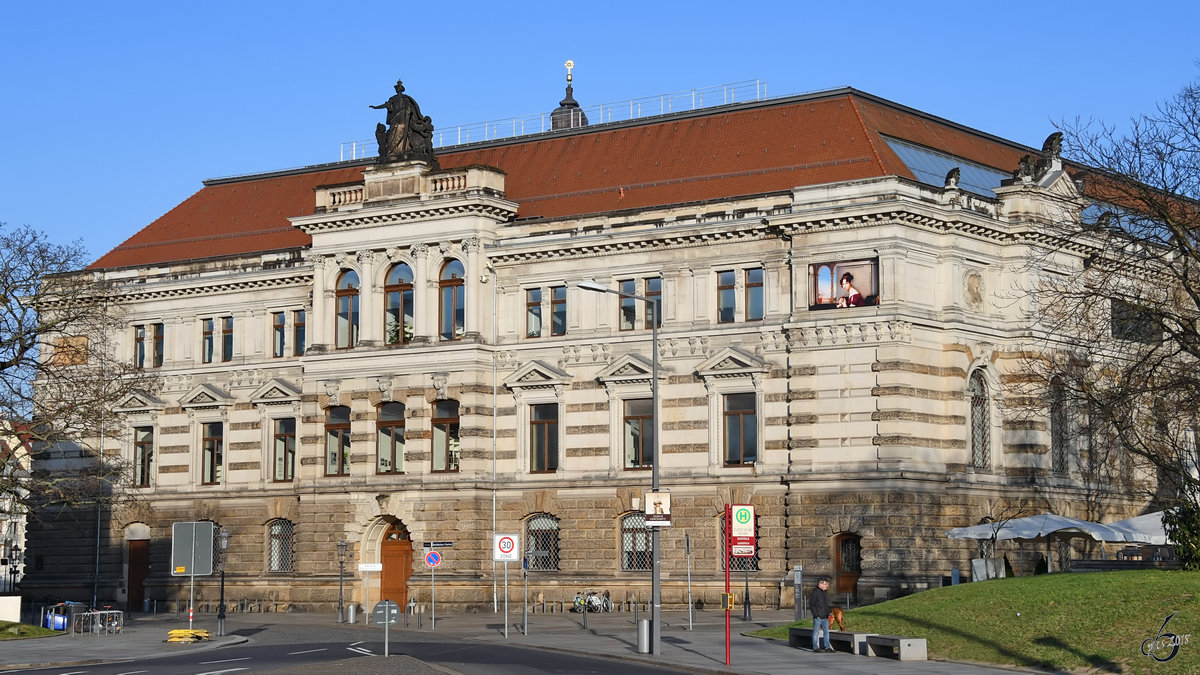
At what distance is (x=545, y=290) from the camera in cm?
7050

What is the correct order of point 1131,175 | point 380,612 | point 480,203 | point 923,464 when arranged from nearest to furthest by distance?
point 380,612
point 1131,175
point 923,464
point 480,203

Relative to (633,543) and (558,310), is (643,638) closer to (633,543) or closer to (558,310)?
(633,543)

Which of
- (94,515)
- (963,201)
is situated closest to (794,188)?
(963,201)

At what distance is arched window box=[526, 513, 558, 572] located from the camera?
6962 centimetres

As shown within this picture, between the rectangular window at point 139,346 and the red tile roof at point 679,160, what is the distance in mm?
3212

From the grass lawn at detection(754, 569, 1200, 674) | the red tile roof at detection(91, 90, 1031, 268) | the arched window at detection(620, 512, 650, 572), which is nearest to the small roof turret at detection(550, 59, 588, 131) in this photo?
the red tile roof at detection(91, 90, 1031, 268)

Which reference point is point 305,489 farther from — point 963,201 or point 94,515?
point 963,201

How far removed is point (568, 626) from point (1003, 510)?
17351mm

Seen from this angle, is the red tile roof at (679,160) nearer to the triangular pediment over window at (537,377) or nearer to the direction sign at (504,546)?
the triangular pediment over window at (537,377)

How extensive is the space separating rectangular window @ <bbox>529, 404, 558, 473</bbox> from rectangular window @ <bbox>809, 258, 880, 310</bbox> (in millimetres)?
11896

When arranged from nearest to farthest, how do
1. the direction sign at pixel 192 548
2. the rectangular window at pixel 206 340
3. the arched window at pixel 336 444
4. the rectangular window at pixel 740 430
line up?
the direction sign at pixel 192 548, the rectangular window at pixel 740 430, the arched window at pixel 336 444, the rectangular window at pixel 206 340

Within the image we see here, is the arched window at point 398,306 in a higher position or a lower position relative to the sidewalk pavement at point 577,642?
higher

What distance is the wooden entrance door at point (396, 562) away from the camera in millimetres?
71938

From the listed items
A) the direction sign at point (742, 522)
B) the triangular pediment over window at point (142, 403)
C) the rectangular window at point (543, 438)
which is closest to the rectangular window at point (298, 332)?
the triangular pediment over window at point (142, 403)
